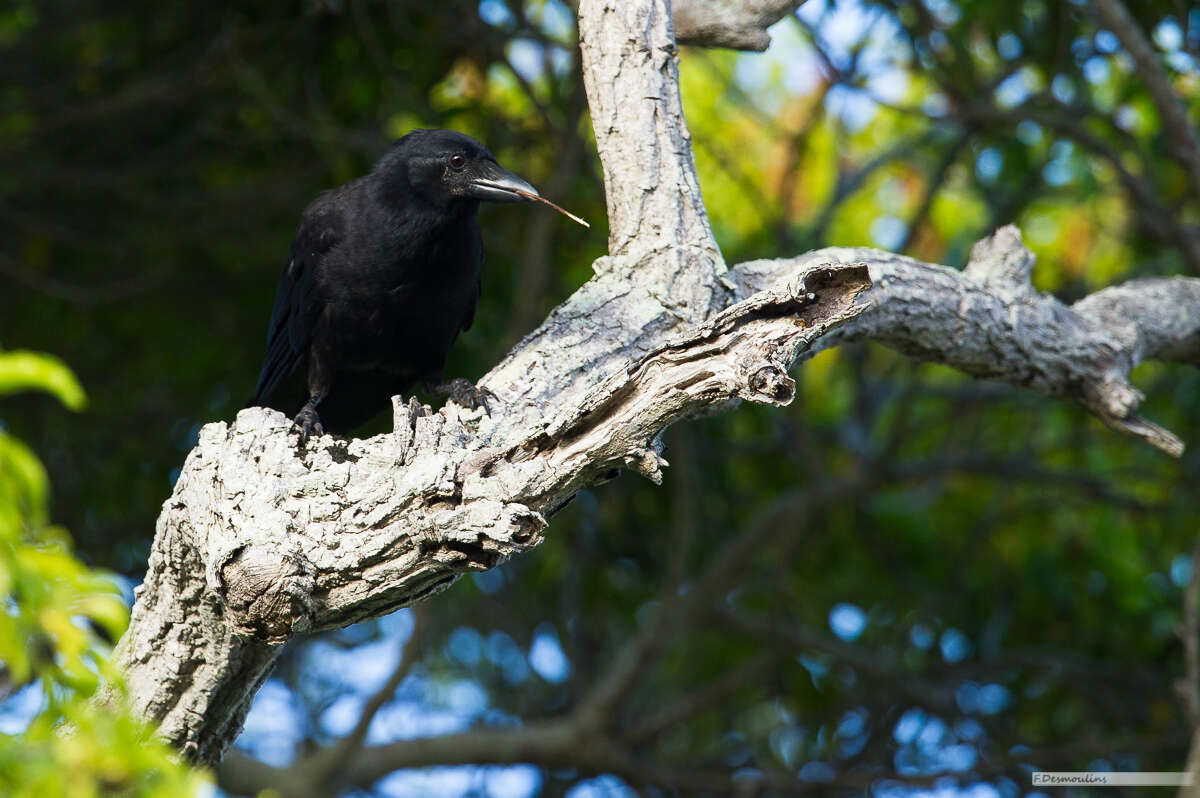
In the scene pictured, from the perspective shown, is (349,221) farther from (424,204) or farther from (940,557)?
(940,557)

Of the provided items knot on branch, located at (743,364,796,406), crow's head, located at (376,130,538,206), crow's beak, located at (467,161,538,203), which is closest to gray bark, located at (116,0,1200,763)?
knot on branch, located at (743,364,796,406)

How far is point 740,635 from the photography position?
582 centimetres

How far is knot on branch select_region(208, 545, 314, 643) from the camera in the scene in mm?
2008

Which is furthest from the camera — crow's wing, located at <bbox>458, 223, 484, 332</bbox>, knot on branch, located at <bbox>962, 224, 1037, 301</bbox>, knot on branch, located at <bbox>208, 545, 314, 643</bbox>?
crow's wing, located at <bbox>458, 223, 484, 332</bbox>

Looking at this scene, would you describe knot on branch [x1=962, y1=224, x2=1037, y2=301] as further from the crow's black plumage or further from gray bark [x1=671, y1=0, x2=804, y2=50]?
the crow's black plumage

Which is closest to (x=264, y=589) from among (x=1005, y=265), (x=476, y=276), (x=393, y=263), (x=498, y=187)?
(x=393, y=263)

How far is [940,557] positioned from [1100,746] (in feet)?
4.03

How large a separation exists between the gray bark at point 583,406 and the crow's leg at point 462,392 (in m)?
0.03

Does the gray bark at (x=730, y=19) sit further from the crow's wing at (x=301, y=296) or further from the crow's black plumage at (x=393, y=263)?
the crow's wing at (x=301, y=296)

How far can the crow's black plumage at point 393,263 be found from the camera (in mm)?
3398

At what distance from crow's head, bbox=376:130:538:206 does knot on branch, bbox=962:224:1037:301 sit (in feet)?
4.28

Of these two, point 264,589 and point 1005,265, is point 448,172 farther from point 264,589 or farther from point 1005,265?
point 264,589

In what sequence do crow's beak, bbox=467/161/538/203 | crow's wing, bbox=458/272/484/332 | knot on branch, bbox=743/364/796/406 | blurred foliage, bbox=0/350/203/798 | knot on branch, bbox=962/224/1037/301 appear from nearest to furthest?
blurred foliage, bbox=0/350/203/798 < knot on branch, bbox=743/364/796/406 < knot on branch, bbox=962/224/1037/301 < crow's beak, bbox=467/161/538/203 < crow's wing, bbox=458/272/484/332

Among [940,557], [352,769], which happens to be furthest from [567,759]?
[940,557]
